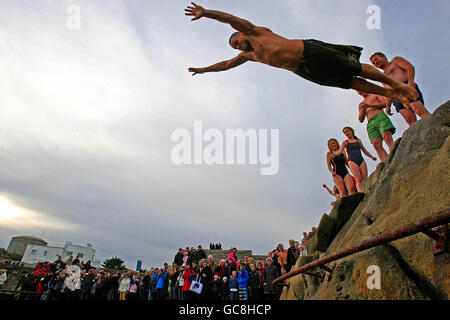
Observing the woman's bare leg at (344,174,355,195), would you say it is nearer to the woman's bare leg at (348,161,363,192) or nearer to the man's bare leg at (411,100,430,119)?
the woman's bare leg at (348,161,363,192)

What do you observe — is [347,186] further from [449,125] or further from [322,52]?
[322,52]

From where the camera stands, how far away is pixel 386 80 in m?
3.77

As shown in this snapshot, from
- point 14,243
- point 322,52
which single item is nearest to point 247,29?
point 322,52

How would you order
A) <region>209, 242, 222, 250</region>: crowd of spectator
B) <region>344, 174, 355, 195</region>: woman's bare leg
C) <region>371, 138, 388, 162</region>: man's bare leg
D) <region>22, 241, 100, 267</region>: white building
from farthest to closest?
<region>22, 241, 100, 267</region>: white building
<region>209, 242, 222, 250</region>: crowd of spectator
<region>344, 174, 355, 195</region>: woman's bare leg
<region>371, 138, 388, 162</region>: man's bare leg

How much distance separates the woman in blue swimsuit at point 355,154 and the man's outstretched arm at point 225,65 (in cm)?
455

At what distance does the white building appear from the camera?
60.4 meters

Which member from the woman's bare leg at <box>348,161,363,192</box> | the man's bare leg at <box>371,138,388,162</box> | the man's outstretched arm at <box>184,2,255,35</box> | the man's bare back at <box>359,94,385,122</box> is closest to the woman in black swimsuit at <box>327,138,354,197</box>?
the woman's bare leg at <box>348,161,363,192</box>

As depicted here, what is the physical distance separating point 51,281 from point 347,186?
14075 mm

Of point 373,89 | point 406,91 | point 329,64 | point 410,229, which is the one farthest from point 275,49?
point 410,229

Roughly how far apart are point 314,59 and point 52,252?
7601 cm

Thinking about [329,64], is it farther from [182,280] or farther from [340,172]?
[182,280]

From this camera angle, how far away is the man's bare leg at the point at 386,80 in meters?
3.76

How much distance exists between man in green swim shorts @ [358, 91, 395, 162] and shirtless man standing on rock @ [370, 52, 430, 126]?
459 millimetres
